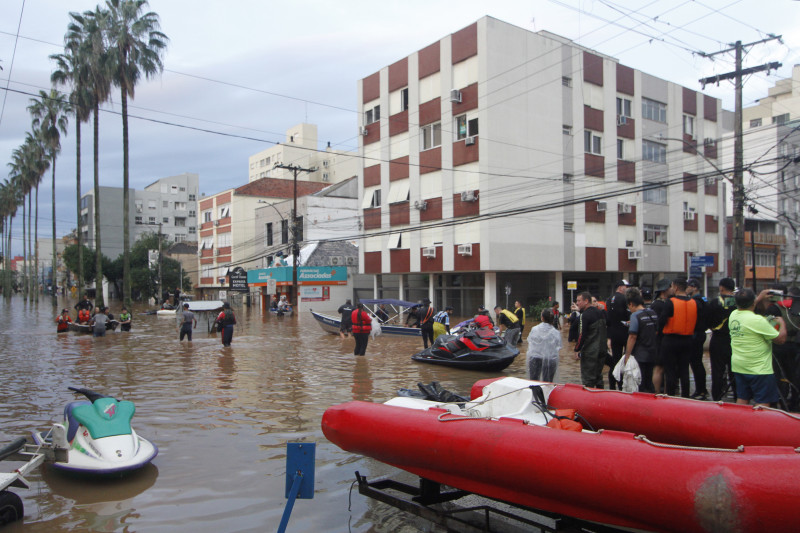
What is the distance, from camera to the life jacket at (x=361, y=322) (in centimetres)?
1588

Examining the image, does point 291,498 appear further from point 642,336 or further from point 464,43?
point 464,43

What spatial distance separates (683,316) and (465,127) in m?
25.7

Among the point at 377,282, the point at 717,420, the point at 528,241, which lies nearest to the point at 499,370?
the point at 717,420

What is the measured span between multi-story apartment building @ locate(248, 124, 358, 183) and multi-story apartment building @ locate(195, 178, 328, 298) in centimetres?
1202

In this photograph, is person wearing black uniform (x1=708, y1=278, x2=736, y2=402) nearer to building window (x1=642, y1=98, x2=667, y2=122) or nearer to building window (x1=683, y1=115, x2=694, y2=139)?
building window (x1=642, y1=98, x2=667, y2=122)

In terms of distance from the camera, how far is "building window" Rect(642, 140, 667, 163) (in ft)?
127

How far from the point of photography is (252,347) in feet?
67.2

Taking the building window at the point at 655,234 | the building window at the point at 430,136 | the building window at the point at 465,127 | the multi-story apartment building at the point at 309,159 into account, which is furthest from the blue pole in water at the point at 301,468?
the multi-story apartment building at the point at 309,159

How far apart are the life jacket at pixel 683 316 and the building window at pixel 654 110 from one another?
3411 cm

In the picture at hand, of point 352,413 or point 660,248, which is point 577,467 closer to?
point 352,413

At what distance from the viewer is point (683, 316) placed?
8.39 m

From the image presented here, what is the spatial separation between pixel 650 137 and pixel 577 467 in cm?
3858

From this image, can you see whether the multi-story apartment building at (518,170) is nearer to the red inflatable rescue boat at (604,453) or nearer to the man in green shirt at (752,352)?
the man in green shirt at (752,352)

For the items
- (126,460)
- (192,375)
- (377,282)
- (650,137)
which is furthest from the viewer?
(377,282)
